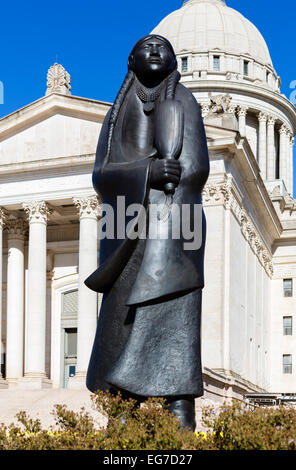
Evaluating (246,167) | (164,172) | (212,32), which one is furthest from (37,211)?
(212,32)

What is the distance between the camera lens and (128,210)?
→ 770 cm

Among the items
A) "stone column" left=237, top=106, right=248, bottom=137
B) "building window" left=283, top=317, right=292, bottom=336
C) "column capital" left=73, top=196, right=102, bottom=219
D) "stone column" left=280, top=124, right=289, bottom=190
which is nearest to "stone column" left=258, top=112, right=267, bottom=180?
"stone column" left=237, top=106, right=248, bottom=137

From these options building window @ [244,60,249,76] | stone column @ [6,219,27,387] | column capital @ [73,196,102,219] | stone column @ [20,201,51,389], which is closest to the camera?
stone column @ [20,201,51,389]

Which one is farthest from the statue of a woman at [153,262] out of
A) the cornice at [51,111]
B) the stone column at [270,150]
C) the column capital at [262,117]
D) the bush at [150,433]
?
the column capital at [262,117]

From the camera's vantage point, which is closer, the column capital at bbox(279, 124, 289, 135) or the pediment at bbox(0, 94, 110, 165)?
the pediment at bbox(0, 94, 110, 165)

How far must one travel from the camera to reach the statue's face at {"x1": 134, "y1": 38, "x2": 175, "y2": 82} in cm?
817

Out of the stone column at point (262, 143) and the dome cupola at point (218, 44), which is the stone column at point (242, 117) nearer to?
the stone column at point (262, 143)

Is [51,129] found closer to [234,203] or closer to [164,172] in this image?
[234,203]

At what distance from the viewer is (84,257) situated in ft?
141

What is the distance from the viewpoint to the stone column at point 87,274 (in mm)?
42500

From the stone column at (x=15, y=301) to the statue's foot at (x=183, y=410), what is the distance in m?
38.4

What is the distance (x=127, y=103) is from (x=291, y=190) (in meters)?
76.4

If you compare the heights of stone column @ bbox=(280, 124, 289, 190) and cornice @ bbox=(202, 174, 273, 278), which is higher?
stone column @ bbox=(280, 124, 289, 190)

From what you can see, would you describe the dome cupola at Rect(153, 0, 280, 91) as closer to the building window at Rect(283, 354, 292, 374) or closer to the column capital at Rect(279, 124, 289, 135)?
the column capital at Rect(279, 124, 289, 135)
